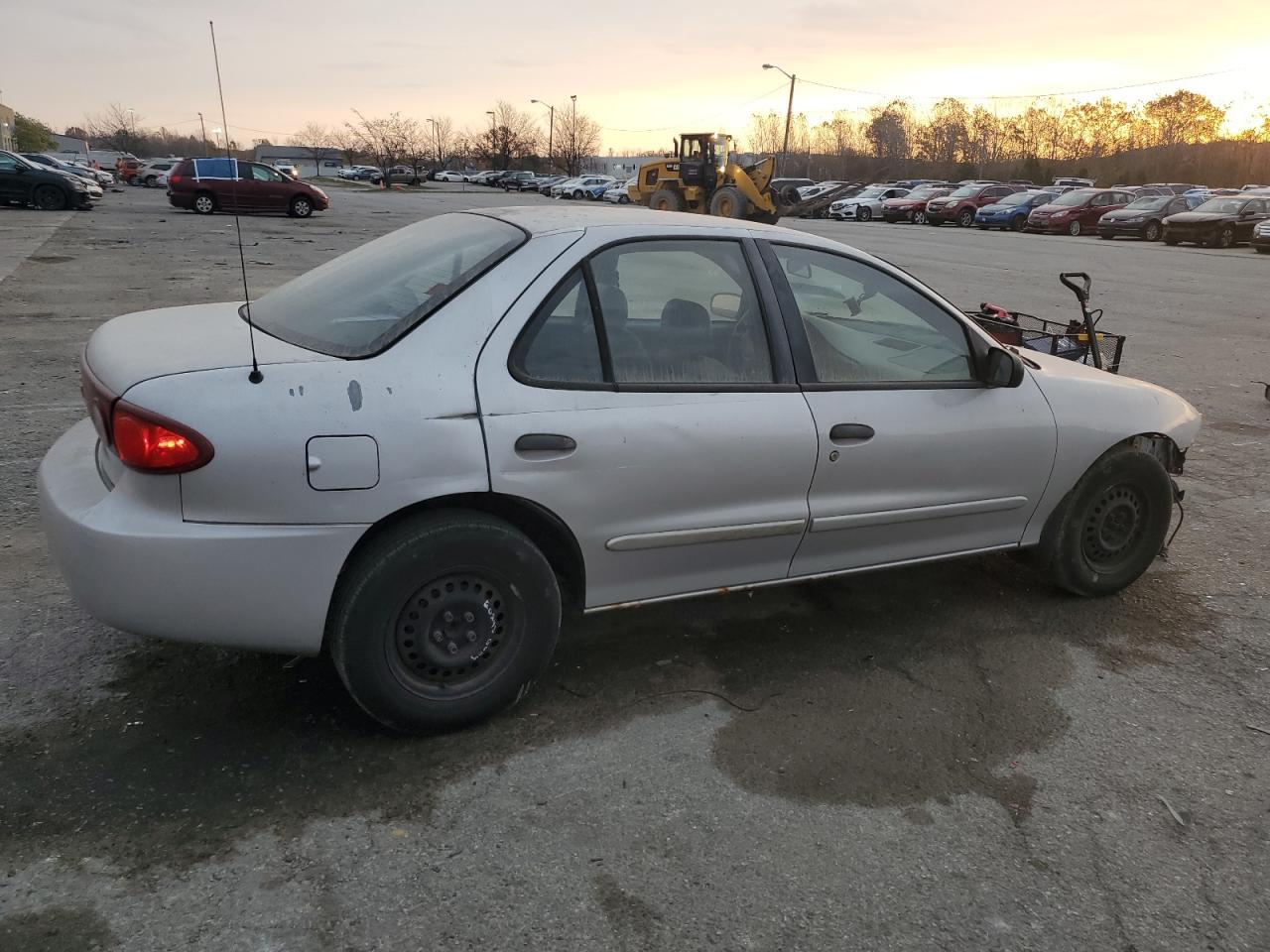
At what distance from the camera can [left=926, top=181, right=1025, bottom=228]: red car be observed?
38.8 meters

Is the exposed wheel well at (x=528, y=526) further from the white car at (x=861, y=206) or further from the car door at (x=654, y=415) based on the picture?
the white car at (x=861, y=206)

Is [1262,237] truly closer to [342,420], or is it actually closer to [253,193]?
[253,193]

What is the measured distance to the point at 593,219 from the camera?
3428 mm

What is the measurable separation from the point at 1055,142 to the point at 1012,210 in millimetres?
81728

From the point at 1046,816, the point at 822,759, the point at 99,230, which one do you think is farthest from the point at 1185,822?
the point at 99,230

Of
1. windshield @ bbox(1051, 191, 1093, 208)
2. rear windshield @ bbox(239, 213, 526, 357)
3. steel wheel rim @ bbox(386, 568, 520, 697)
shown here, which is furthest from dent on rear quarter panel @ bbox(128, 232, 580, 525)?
windshield @ bbox(1051, 191, 1093, 208)

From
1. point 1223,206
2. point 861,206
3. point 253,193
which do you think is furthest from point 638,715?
point 861,206

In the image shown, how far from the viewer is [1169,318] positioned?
530 inches

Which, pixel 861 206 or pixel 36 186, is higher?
pixel 36 186

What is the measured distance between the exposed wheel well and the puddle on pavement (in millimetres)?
408

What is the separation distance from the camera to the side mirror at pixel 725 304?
350cm

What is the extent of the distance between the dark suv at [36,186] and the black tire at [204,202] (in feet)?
10.1

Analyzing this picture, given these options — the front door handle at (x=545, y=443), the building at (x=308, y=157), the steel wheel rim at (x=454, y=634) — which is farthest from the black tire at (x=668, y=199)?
the building at (x=308, y=157)

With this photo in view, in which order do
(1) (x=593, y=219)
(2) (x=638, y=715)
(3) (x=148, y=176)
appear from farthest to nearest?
(3) (x=148, y=176) → (1) (x=593, y=219) → (2) (x=638, y=715)
